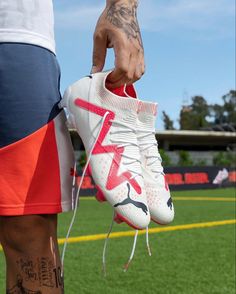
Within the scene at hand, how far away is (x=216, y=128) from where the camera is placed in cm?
5628

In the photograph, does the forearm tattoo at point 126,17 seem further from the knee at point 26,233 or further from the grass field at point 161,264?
the grass field at point 161,264

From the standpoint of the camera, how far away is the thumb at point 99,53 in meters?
1.42

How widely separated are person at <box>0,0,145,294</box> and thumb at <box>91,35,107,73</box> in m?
0.03

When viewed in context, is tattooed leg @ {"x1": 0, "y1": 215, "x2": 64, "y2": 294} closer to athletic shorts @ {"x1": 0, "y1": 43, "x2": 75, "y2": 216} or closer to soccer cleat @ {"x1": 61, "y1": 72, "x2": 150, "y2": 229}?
athletic shorts @ {"x1": 0, "y1": 43, "x2": 75, "y2": 216}

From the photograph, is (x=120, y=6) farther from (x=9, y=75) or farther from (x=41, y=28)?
(x=9, y=75)

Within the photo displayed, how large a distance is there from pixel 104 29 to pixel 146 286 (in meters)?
2.21

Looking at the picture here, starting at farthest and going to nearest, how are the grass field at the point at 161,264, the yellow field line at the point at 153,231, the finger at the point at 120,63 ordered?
1. the yellow field line at the point at 153,231
2. the grass field at the point at 161,264
3. the finger at the point at 120,63

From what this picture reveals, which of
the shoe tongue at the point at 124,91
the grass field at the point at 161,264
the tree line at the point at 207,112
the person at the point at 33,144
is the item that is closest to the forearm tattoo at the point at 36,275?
the person at the point at 33,144

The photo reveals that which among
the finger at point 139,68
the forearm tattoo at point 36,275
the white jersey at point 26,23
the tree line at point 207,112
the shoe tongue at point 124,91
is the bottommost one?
the tree line at point 207,112

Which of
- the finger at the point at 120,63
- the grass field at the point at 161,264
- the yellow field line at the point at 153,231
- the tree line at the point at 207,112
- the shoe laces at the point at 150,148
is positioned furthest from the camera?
the tree line at the point at 207,112

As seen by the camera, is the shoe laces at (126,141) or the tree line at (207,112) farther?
the tree line at (207,112)

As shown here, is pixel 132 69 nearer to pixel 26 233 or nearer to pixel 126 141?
pixel 126 141

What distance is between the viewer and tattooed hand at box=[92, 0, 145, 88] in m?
1.29

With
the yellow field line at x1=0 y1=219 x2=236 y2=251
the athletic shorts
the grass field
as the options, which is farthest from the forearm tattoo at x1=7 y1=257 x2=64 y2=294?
the yellow field line at x1=0 y1=219 x2=236 y2=251
